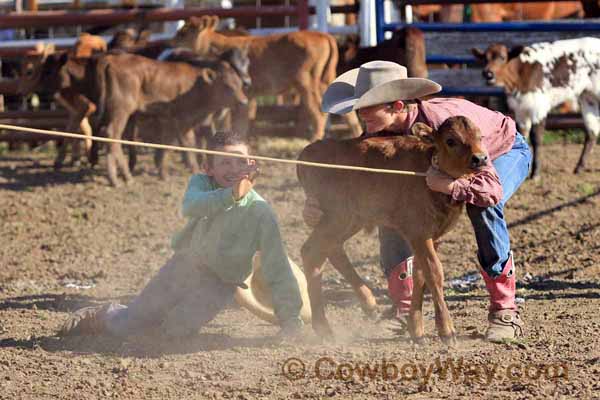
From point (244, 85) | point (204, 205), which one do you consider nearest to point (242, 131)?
point (244, 85)

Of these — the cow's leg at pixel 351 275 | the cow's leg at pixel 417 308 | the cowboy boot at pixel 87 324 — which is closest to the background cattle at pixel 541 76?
Answer: the cow's leg at pixel 351 275

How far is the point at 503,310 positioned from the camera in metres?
5.68

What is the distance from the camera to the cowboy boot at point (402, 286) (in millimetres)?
6113

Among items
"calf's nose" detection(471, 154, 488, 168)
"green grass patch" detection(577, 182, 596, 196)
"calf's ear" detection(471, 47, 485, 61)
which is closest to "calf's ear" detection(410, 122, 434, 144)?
"calf's nose" detection(471, 154, 488, 168)

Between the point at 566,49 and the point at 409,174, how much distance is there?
20.1 ft

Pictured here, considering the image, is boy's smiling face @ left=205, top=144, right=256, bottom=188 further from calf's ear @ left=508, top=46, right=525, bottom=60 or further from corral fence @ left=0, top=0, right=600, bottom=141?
corral fence @ left=0, top=0, right=600, bottom=141

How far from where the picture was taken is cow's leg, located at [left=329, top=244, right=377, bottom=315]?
20.0 feet

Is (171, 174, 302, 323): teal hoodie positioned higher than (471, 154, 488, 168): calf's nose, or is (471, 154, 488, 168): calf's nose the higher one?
(471, 154, 488, 168): calf's nose

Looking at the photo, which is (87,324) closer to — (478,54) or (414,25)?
(478,54)

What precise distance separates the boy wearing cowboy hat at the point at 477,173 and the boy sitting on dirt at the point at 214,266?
322 millimetres

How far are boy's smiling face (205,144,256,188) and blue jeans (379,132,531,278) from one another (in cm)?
92

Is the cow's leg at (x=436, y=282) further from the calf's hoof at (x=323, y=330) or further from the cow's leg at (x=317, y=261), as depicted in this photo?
the calf's hoof at (x=323, y=330)

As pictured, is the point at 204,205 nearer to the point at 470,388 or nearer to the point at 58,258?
the point at 470,388

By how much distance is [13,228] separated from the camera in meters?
9.89
